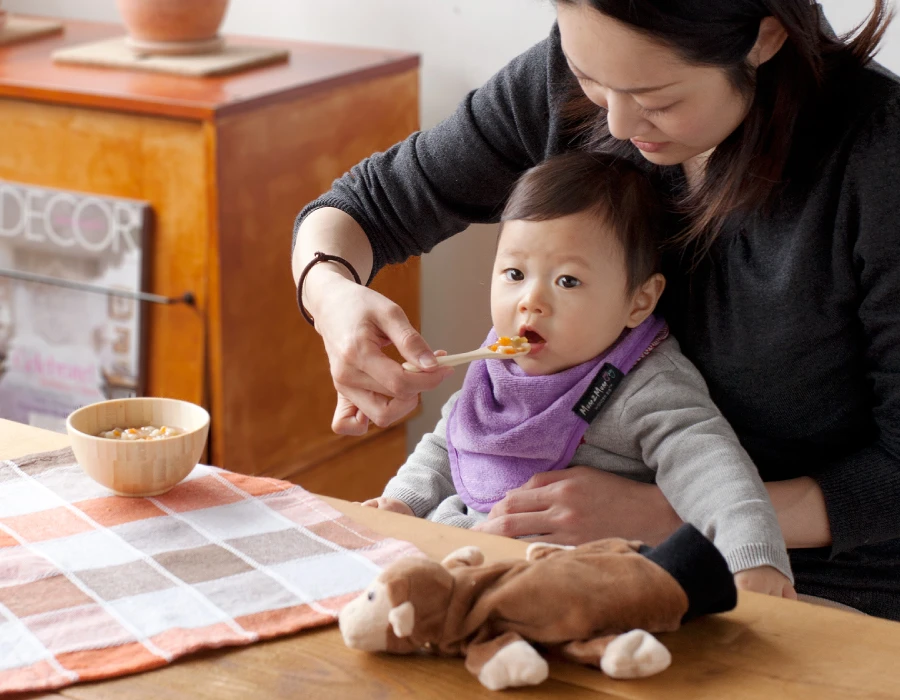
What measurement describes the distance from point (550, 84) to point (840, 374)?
46 cm

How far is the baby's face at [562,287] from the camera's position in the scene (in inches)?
48.7

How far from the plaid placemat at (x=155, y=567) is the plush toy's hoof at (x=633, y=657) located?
8.0 inches

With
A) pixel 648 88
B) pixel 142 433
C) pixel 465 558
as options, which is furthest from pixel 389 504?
pixel 648 88

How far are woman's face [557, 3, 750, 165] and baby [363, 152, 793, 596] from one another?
11cm

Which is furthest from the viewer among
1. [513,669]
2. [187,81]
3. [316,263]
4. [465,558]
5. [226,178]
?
[187,81]

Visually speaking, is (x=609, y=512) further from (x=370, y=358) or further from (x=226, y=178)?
(x=226, y=178)

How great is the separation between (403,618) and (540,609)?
9 cm

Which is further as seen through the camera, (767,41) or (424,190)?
(424,190)

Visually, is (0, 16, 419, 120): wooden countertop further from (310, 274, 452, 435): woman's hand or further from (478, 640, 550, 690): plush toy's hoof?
(478, 640, 550, 690): plush toy's hoof

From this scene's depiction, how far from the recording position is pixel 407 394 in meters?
1.16

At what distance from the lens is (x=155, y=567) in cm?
90

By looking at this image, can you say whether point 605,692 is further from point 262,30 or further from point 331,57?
point 262,30

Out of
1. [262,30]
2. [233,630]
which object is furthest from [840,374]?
[262,30]

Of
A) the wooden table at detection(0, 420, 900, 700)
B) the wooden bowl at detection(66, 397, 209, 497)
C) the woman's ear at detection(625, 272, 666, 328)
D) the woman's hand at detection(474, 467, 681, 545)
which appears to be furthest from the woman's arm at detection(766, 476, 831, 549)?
the wooden bowl at detection(66, 397, 209, 497)
